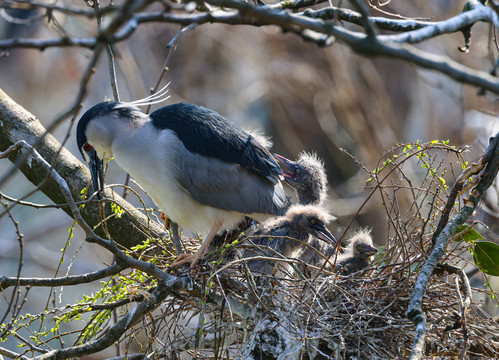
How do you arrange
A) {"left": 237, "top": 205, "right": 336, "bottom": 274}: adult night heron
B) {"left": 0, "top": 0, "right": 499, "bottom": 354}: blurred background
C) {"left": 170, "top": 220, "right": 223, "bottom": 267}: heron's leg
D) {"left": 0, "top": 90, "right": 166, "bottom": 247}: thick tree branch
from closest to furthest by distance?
{"left": 170, "top": 220, "right": 223, "bottom": 267}: heron's leg → {"left": 0, "top": 90, "right": 166, "bottom": 247}: thick tree branch → {"left": 237, "top": 205, "right": 336, "bottom": 274}: adult night heron → {"left": 0, "top": 0, "right": 499, "bottom": 354}: blurred background

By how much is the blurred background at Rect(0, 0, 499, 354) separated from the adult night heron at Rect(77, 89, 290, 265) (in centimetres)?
474

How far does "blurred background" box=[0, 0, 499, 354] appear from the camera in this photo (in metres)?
8.80

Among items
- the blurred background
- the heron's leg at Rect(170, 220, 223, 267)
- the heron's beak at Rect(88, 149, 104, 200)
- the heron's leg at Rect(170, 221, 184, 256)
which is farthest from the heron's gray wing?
the blurred background

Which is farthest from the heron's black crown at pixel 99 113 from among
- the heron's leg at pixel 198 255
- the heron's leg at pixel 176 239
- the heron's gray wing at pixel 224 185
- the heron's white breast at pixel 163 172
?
the heron's leg at pixel 198 255

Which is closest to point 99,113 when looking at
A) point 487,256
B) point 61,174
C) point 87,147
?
point 87,147

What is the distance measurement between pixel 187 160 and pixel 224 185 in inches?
10.1

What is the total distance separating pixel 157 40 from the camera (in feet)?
35.7

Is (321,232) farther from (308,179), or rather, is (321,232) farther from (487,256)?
(487,256)

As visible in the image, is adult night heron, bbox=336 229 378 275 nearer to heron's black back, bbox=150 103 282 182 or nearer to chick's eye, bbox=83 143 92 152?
heron's black back, bbox=150 103 282 182

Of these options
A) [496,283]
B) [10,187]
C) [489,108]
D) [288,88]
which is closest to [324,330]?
[496,283]

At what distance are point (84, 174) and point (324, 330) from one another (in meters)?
1.79

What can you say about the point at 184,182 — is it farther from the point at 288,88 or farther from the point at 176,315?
the point at 288,88

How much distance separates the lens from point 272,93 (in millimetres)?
10148

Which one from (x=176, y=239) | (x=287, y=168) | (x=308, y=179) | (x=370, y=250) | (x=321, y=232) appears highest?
(x=287, y=168)
